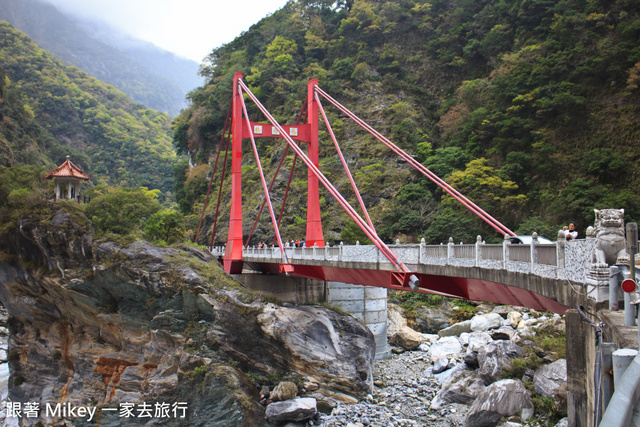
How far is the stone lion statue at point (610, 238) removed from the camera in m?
5.18

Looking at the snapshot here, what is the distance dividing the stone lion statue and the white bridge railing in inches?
8.2

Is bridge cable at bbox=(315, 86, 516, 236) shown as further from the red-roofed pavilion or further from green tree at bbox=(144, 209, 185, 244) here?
the red-roofed pavilion


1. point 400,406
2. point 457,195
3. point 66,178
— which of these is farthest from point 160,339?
point 66,178

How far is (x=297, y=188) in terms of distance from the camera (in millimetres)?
39781

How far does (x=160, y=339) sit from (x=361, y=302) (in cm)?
1136

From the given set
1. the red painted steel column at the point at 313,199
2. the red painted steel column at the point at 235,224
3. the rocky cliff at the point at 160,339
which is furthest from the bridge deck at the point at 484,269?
the red painted steel column at the point at 235,224

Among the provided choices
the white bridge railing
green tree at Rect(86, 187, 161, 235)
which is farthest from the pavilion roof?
the white bridge railing

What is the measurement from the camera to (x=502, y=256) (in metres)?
8.80

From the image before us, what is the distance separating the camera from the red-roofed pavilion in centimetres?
3275

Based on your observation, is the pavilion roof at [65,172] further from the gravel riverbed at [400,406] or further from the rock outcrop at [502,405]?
the rock outcrop at [502,405]

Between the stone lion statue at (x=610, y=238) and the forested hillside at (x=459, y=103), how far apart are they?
67.1 feet

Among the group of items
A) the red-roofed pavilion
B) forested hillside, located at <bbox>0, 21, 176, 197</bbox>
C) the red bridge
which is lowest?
the red bridge

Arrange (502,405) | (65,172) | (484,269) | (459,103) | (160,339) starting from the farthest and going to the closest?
(459,103), (65,172), (160,339), (502,405), (484,269)

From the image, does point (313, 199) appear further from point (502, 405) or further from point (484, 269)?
point (484, 269)
